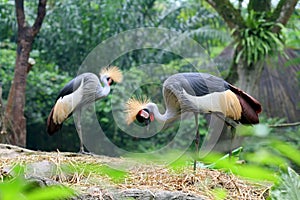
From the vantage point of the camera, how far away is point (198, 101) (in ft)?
10.8

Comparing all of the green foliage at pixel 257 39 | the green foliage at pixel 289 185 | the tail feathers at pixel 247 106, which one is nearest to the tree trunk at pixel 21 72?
the green foliage at pixel 257 39

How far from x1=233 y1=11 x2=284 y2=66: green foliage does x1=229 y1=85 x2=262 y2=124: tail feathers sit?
2137 mm

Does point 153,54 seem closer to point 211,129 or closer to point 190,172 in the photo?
point 211,129

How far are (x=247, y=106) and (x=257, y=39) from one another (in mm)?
2321

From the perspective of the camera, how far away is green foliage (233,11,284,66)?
5.50 m

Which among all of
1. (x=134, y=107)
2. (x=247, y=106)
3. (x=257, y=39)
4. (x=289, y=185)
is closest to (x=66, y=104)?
(x=134, y=107)

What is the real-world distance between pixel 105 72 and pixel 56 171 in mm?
2067

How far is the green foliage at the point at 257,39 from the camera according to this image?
550cm

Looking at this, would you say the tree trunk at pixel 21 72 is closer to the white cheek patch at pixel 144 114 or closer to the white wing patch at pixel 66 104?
the white wing patch at pixel 66 104

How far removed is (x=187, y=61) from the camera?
28.1 ft

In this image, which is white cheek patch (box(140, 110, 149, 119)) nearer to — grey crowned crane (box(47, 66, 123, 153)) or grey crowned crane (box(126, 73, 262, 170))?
grey crowned crane (box(126, 73, 262, 170))

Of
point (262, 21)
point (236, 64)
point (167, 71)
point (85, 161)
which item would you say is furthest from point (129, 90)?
point (85, 161)

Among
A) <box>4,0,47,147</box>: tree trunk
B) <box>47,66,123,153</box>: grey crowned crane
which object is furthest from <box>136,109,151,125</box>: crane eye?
<box>4,0,47,147</box>: tree trunk

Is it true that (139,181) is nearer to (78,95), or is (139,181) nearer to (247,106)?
(247,106)
